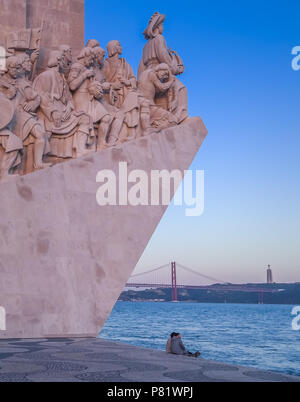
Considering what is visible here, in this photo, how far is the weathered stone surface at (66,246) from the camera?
22.5 feet

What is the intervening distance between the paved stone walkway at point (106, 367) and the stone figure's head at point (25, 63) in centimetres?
351

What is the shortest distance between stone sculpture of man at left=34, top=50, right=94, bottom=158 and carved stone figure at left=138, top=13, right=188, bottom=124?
176cm

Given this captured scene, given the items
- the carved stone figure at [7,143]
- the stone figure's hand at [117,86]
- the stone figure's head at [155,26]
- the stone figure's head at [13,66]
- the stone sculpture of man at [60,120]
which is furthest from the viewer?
the stone figure's head at [155,26]

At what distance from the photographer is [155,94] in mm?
9477

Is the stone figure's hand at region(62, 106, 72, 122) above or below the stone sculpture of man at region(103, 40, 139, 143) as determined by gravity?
below

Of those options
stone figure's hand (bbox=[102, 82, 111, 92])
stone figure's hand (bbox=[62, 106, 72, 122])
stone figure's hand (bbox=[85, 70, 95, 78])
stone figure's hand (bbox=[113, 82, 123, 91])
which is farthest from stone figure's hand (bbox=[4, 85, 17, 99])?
stone figure's hand (bbox=[113, 82, 123, 91])

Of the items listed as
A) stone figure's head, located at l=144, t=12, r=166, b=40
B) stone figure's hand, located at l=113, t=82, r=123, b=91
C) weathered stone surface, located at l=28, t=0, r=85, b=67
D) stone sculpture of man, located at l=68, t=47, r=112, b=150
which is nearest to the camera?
stone sculpture of man, located at l=68, t=47, r=112, b=150

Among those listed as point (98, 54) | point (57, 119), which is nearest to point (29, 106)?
point (57, 119)

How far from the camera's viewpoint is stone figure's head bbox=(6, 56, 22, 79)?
25.0 ft

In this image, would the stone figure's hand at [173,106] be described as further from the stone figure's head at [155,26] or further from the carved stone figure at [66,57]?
the carved stone figure at [66,57]

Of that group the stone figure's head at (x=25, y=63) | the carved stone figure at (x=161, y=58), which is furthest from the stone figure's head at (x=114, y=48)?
the stone figure's head at (x=25, y=63)

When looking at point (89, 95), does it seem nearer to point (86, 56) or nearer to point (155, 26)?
point (86, 56)

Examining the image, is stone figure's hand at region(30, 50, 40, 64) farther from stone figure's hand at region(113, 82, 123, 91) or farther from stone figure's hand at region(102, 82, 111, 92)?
stone figure's hand at region(113, 82, 123, 91)
